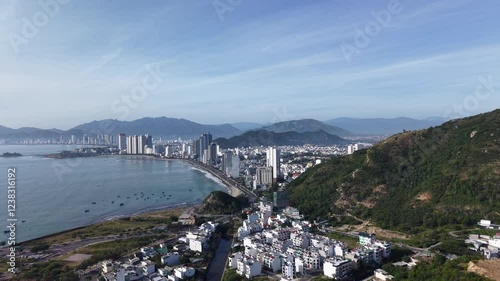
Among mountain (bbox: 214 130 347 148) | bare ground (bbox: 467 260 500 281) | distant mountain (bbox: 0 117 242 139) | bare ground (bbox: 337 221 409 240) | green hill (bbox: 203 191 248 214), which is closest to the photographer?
bare ground (bbox: 467 260 500 281)

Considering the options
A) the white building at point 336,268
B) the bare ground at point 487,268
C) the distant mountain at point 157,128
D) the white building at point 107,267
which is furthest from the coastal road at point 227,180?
the distant mountain at point 157,128

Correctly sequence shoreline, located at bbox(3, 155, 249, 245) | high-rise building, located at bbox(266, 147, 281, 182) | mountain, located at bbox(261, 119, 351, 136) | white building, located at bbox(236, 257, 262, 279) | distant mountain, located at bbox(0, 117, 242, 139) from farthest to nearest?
mountain, located at bbox(261, 119, 351, 136) → distant mountain, located at bbox(0, 117, 242, 139) → high-rise building, located at bbox(266, 147, 281, 182) → shoreline, located at bbox(3, 155, 249, 245) → white building, located at bbox(236, 257, 262, 279)

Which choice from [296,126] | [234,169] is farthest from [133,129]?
[234,169]

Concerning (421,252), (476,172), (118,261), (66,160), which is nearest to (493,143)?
(476,172)

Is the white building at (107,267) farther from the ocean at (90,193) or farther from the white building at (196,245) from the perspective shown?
the ocean at (90,193)

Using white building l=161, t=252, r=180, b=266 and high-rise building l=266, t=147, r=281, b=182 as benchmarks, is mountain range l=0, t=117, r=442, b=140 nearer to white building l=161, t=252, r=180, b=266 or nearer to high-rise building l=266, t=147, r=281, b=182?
high-rise building l=266, t=147, r=281, b=182

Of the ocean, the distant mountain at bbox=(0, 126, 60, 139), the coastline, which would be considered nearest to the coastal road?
the coastline
